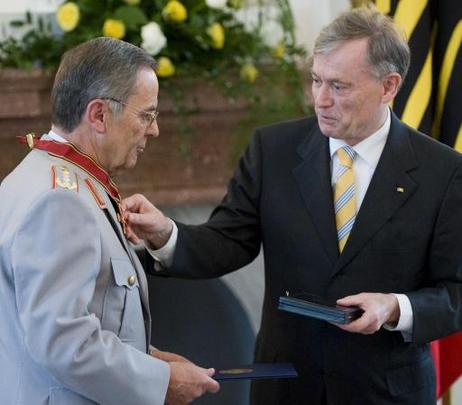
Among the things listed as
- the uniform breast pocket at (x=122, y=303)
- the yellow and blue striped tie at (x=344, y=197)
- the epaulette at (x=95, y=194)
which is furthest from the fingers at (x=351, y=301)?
the epaulette at (x=95, y=194)

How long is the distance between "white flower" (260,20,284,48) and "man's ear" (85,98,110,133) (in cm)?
191

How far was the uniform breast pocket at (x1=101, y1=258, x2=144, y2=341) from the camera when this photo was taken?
192 centimetres

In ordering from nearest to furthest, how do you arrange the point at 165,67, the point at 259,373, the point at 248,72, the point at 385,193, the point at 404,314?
the point at 259,373
the point at 404,314
the point at 385,193
the point at 165,67
the point at 248,72

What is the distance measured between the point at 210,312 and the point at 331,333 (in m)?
0.93

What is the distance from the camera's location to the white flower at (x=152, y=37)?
341 centimetres

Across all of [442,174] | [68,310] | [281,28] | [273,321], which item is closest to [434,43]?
[281,28]

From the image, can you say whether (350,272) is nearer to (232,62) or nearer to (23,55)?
(232,62)

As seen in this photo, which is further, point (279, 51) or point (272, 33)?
point (272, 33)

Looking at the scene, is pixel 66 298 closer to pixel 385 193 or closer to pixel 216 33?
pixel 385 193

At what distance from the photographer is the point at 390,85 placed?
7.86 ft

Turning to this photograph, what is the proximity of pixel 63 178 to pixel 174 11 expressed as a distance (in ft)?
5.70

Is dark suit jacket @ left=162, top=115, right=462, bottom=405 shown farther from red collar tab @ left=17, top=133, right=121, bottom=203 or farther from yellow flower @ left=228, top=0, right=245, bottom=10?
yellow flower @ left=228, top=0, right=245, bottom=10

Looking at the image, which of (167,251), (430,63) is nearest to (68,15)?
(430,63)

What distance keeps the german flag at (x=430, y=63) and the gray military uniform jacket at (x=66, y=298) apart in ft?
5.11
